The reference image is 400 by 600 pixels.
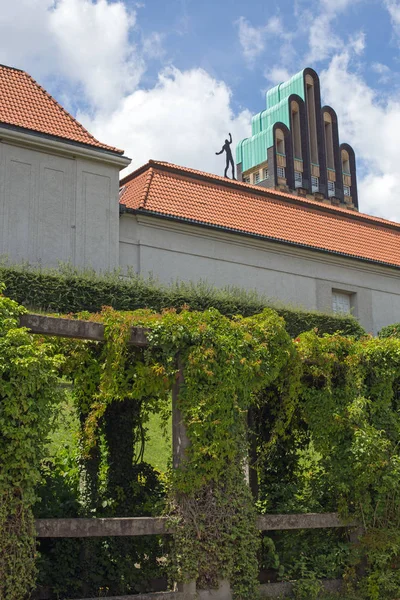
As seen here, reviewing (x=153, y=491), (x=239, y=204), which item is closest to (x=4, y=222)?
(x=239, y=204)

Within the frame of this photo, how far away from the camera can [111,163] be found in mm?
23516

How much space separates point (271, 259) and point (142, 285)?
8.24 m

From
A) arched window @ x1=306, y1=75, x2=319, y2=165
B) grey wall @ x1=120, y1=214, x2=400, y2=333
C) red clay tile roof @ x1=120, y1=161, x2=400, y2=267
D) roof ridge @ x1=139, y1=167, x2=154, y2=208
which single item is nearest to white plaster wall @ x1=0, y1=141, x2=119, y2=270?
grey wall @ x1=120, y1=214, x2=400, y2=333

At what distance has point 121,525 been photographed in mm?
7555

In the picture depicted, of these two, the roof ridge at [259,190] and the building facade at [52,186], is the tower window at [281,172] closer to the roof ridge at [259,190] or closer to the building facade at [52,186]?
the roof ridge at [259,190]

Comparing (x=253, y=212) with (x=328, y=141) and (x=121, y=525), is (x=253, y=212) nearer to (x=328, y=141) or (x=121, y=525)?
(x=121, y=525)

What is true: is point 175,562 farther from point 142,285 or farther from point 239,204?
point 239,204

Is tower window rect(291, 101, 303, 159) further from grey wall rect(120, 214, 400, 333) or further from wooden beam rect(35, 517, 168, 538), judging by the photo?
wooden beam rect(35, 517, 168, 538)

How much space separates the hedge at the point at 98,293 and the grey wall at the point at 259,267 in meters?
2.06

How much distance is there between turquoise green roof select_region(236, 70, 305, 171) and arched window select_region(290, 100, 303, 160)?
1.76ft

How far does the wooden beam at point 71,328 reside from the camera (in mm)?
7309

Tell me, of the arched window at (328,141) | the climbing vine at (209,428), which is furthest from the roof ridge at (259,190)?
the arched window at (328,141)

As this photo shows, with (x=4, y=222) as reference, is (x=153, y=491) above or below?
below

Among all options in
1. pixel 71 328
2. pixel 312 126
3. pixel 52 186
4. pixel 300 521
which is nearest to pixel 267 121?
pixel 312 126
